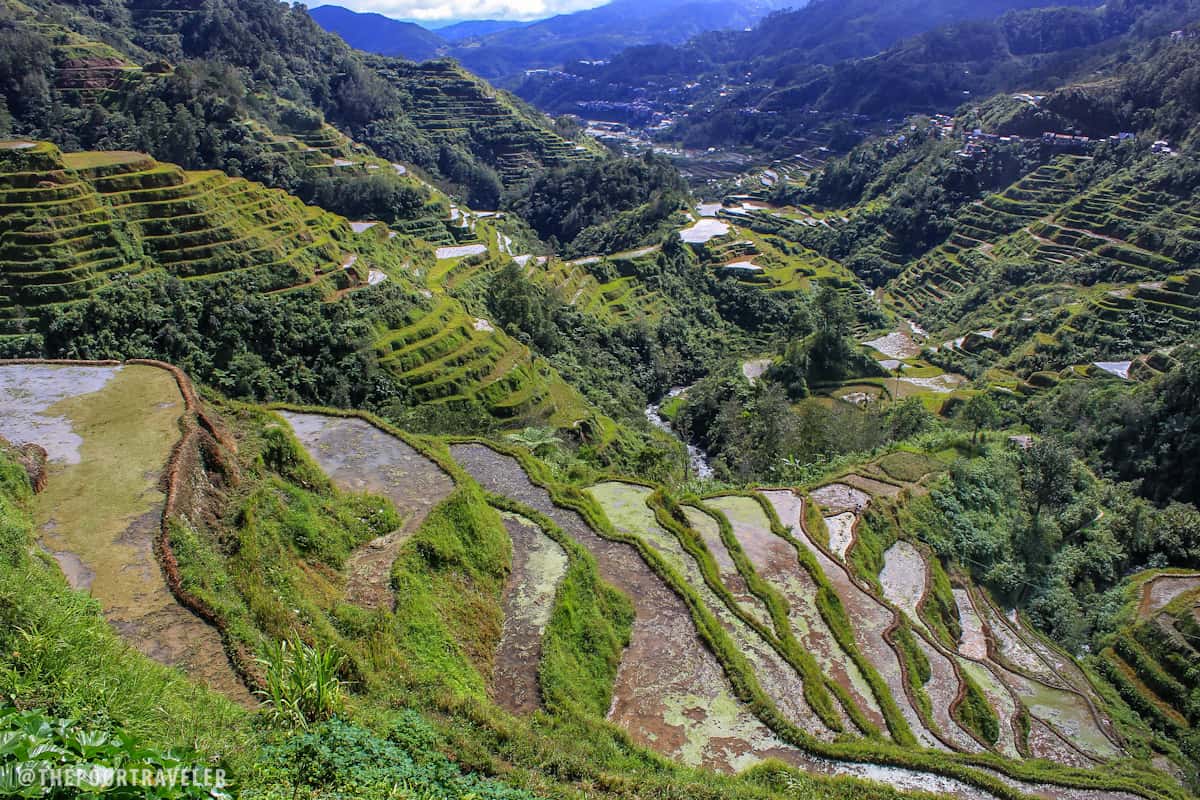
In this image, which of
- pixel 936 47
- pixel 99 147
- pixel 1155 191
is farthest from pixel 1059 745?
pixel 936 47

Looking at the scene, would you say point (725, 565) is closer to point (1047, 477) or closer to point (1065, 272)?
point (1047, 477)

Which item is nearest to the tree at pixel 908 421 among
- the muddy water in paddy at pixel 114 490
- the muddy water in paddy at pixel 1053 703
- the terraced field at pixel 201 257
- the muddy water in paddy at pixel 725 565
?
the muddy water in paddy at pixel 1053 703

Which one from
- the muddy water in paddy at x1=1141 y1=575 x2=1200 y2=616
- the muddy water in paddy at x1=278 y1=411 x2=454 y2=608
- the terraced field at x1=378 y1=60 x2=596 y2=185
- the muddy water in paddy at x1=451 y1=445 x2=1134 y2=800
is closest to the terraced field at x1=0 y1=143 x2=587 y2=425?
the muddy water in paddy at x1=278 y1=411 x2=454 y2=608

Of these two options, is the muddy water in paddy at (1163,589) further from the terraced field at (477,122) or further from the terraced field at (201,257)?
the terraced field at (477,122)

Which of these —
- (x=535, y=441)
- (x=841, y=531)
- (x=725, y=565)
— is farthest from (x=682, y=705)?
(x=535, y=441)

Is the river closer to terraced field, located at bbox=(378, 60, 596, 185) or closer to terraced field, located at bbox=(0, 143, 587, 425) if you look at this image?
terraced field, located at bbox=(0, 143, 587, 425)
